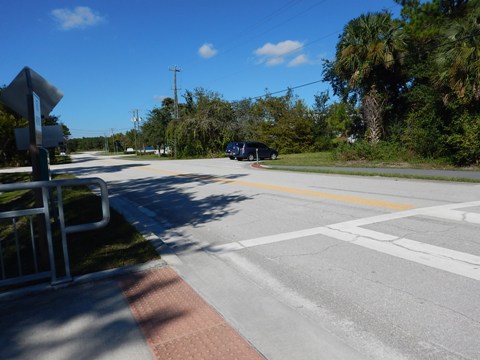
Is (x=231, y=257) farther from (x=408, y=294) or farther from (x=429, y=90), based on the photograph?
(x=429, y=90)

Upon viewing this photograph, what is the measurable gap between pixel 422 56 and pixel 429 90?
256 inches

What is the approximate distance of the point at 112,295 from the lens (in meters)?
3.93

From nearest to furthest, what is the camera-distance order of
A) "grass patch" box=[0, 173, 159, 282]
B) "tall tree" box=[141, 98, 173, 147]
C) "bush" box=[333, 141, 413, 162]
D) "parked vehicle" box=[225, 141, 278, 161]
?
"grass patch" box=[0, 173, 159, 282] → "bush" box=[333, 141, 413, 162] → "parked vehicle" box=[225, 141, 278, 161] → "tall tree" box=[141, 98, 173, 147]

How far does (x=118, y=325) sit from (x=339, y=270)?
2585 mm

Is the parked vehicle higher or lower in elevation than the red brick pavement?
higher

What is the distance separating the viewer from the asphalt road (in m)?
2.94

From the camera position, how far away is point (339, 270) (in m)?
4.39

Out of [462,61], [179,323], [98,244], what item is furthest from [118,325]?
[462,61]

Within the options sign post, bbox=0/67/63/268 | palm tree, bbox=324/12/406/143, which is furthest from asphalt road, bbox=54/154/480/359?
palm tree, bbox=324/12/406/143

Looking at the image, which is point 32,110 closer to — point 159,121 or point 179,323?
point 179,323

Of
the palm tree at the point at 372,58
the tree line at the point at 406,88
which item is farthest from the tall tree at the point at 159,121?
the palm tree at the point at 372,58

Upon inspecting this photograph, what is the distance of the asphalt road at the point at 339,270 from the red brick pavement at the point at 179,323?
0.45 ft

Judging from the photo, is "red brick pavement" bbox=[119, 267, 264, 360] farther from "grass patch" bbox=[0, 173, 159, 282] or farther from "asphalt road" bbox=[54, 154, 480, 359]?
"grass patch" bbox=[0, 173, 159, 282]

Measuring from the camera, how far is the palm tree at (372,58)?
21.8 meters
